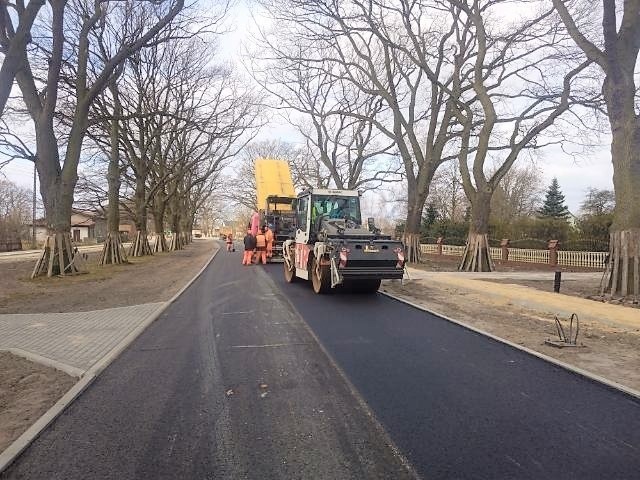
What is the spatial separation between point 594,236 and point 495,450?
25.6 meters

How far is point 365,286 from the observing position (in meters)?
15.0

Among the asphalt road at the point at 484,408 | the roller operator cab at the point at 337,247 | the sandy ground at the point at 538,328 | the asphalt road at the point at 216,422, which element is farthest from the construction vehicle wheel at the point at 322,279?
the asphalt road at the point at 216,422

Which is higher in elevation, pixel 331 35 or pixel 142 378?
pixel 331 35

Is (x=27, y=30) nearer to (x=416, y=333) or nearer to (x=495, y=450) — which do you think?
A: (x=416, y=333)

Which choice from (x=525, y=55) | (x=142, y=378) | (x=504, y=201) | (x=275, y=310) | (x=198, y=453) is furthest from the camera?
(x=504, y=201)

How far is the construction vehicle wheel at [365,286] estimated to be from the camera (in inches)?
578

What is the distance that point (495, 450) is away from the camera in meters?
4.32

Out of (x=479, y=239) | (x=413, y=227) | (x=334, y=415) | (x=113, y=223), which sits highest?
(x=413, y=227)

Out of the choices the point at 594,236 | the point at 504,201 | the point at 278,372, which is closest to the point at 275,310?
the point at 278,372

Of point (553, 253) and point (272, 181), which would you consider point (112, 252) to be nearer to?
point (272, 181)

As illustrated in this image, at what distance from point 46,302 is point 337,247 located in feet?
23.1

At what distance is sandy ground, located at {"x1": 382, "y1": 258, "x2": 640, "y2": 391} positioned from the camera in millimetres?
7275

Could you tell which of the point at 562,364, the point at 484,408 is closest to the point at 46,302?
the point at 484,408

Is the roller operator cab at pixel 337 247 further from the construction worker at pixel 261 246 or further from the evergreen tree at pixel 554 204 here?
the evergreen tree at pixel 554 204
